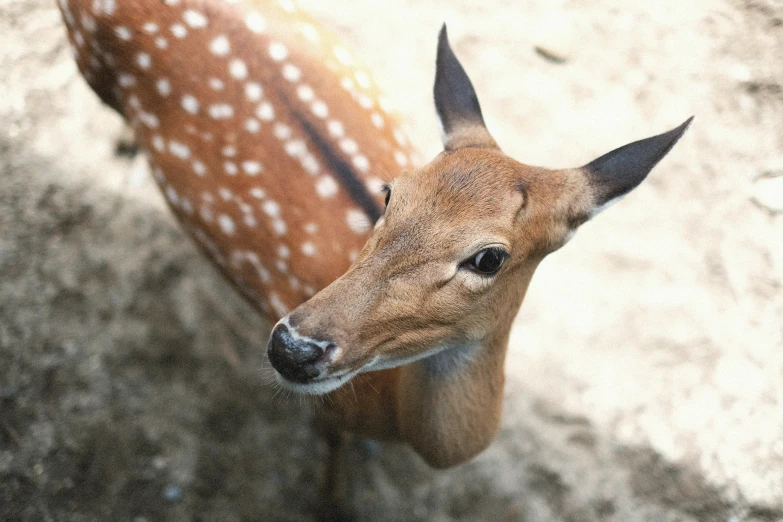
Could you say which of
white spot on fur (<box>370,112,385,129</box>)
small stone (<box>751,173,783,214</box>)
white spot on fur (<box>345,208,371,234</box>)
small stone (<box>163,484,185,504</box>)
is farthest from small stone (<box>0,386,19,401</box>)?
small stone (<box>751,173,783,214</box>)

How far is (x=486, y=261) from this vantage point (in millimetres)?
1717

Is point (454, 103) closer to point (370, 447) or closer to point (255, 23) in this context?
point (255, 23)

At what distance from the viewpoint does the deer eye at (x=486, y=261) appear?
1699 millimetres

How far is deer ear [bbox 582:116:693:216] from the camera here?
5.88 ft

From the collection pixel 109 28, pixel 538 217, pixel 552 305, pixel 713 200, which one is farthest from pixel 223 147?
pixel 713 200

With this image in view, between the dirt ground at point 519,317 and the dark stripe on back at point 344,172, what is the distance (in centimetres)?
105

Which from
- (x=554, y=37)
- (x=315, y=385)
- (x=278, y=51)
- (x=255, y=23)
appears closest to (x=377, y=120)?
(x=278, y=51)

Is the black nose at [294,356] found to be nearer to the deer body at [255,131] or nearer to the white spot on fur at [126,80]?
the deer body at [255,131]

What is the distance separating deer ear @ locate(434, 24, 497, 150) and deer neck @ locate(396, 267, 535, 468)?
535 millimetres

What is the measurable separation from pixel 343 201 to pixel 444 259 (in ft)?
2.74

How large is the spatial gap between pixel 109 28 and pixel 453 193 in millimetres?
1746

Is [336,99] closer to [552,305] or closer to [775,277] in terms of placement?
[552,305]

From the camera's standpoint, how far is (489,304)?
6.04 ft

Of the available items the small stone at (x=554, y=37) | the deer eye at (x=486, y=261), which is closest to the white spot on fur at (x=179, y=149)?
the deer eye at (x=486, y=261)
